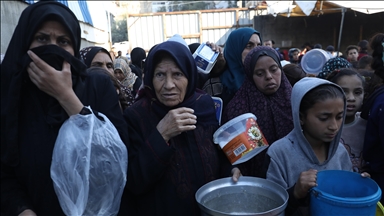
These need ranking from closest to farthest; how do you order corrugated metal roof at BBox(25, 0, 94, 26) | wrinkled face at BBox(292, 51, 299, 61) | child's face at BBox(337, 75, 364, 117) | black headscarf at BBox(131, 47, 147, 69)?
child's face at BBox(337, 75, 364, 117) → black headscarf at BBox(131, 47, 147, 69) → wrinkled face at BBox(292, 51, 299, 61) → corrugated metal roof at BBox(25, 0, 94, 26)

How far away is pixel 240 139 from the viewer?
62.2 inches

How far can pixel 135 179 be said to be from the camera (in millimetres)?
1419

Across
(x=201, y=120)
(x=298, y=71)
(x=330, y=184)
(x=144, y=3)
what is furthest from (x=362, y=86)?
(x=144, y=3)

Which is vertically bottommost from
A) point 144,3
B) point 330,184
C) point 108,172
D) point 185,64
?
point 330,184

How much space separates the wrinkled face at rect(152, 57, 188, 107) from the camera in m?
1.54

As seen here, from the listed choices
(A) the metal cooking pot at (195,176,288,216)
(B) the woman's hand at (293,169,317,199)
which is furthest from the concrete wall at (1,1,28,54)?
(B) the woman's hand at (293,169,317,199)

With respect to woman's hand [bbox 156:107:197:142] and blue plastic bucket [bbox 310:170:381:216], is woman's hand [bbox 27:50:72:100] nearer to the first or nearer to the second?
woman's hand [bbox 156:107:197:142]

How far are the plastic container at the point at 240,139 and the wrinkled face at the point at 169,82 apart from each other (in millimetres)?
321

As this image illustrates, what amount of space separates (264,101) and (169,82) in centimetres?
79

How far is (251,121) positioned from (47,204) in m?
1.10

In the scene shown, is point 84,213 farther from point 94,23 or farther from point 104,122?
point 94,23

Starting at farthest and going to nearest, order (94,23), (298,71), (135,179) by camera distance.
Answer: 1. (94,23)
2. (298,71)
3. (135,179)

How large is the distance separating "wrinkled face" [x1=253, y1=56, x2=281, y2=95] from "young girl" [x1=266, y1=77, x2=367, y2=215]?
0.28 meters

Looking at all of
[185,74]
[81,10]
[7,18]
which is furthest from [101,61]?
[81,10]
